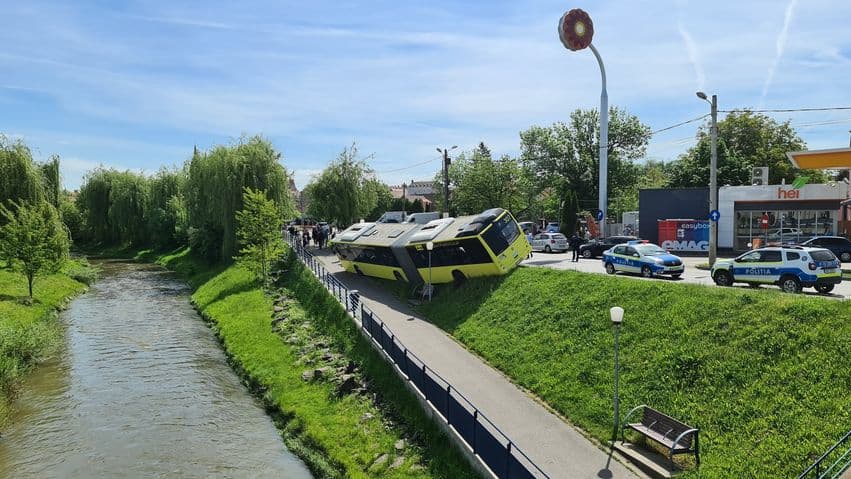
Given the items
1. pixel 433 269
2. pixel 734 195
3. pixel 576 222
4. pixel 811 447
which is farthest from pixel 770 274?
pixel 576 222

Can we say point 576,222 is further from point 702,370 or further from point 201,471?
point 201,471

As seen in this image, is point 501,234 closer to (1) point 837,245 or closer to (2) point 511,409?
(2) point 511,409

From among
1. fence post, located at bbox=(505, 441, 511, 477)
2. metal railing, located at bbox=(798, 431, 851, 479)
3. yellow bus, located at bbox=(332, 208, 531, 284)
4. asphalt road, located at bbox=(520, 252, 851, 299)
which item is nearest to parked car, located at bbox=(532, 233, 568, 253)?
asphalt road, located at bbox=(520, 252, 851, 299)

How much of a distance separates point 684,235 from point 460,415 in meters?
30.8

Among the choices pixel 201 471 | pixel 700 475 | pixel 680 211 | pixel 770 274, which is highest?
pixel 680 211

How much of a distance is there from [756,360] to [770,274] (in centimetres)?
758

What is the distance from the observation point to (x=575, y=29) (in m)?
38.4

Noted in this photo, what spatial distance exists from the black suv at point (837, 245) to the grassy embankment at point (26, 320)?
3633 centimetres

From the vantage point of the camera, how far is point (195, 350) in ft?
81.0

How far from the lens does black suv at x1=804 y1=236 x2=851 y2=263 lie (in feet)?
97.3

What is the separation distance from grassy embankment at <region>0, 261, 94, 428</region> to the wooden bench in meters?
17.5

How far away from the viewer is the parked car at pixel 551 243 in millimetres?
38938

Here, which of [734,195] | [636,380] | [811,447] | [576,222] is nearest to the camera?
[811,447]

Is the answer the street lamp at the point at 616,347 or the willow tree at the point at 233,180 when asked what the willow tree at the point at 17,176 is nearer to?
the willow tree at the point at 233,180
